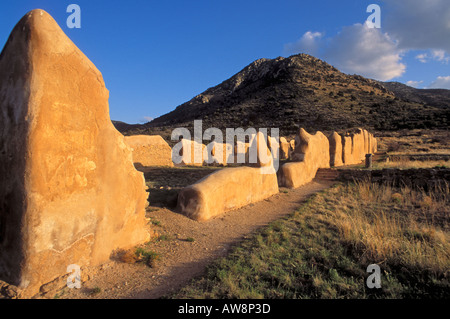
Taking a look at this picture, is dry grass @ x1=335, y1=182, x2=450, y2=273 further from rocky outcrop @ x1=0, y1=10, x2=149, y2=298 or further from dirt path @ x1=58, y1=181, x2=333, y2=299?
rocky outcrop @ x1=0, y1=10, x2=149, y2=298

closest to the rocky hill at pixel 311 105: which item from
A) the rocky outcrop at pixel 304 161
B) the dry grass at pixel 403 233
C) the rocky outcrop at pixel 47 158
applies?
the rocky outcrop at pixel 304 161

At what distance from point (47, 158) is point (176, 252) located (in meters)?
2.24

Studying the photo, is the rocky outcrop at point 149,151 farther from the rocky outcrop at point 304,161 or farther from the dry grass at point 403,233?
the dry grass at point 403,233

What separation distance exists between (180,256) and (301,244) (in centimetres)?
201

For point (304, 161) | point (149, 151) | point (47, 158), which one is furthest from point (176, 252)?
point (149, 151)

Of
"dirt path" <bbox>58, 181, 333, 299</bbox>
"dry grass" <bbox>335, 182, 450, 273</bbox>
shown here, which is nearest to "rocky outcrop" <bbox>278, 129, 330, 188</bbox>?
"dry grass" <bbox>335, 182, 450, 273</bbox>

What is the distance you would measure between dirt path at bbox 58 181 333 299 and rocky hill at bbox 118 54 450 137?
28371mm

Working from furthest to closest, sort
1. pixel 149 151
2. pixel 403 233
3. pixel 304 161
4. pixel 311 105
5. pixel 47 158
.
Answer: pixel 311 105, pixel 149 151, pixel 304 161, pixel 403 233, pixel 47 158

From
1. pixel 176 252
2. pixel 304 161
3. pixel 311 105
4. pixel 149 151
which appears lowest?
pixel 176 252

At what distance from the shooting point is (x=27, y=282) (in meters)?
2.74

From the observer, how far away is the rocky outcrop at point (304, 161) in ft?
31.8

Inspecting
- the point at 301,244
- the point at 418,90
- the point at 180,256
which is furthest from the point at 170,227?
the point at 418,90

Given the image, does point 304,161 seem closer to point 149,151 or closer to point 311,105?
point 149,151

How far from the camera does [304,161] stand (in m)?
10.8
